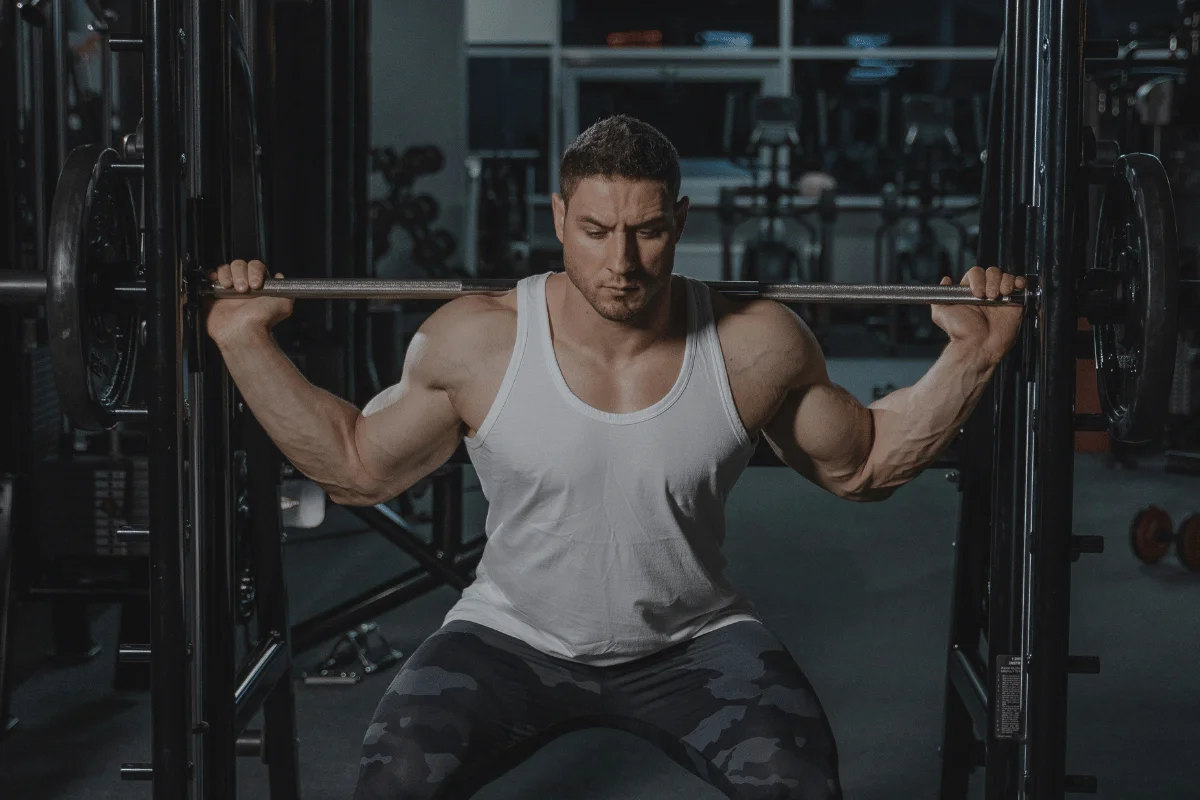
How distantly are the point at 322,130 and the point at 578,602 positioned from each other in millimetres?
1663

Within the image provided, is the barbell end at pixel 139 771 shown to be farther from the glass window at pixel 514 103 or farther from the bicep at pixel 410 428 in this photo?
the glass window at pixel 514 103

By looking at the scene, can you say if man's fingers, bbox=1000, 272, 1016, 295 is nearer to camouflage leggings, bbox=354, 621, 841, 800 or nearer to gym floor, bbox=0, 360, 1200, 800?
camouflage leggings, bbox=354, 621, 841, 800

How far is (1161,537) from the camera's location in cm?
389

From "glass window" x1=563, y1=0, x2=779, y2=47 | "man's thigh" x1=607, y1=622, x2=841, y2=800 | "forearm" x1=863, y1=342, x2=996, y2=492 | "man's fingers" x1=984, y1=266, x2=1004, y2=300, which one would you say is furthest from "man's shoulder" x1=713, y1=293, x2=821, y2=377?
"glass window" x1=563, y1=0, x2=779, y2=47

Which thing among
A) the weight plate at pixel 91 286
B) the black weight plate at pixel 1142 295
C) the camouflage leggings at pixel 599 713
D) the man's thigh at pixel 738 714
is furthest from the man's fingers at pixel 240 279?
the black weight plate at pixel 1142 295

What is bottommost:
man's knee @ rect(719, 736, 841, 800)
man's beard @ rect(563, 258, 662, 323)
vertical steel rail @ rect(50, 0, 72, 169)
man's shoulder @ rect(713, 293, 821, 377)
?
man's knee @ rect(719, 736, 841, 800)

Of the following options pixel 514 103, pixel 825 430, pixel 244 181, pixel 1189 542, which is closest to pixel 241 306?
pixel 244 181

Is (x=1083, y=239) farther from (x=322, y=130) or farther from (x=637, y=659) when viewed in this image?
(x=322, y=130)

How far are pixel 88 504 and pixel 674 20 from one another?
7011mm

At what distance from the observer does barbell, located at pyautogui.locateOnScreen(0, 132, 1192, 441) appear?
154 cm

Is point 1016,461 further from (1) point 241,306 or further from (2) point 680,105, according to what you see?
(2) point 680,105

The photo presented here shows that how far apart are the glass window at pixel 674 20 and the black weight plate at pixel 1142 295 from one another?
7.53 m

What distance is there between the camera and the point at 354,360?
10.2 feet

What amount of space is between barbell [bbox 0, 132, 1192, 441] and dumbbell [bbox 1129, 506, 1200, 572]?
232 cm
